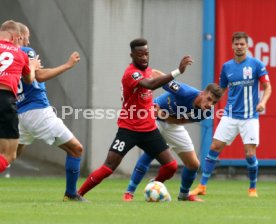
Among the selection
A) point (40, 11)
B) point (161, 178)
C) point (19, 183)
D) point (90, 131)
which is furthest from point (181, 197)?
point (40, 11)

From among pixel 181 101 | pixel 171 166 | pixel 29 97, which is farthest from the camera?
pixel 181 101

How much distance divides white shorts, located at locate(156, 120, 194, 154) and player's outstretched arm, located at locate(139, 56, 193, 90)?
1.25 metres

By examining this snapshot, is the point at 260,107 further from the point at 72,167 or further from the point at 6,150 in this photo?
the point at 6,150

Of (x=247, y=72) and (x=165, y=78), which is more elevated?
(x=165, y=78)

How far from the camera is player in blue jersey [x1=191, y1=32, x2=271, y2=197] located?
1504cm

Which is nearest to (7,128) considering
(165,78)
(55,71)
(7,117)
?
(7,117)

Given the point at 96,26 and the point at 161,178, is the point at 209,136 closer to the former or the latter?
the point at 96,26

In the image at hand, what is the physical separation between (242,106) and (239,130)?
0.35 m

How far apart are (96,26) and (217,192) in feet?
16.7

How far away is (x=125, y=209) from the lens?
1127cm

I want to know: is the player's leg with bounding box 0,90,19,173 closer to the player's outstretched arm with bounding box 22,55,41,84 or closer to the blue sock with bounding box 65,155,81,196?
the player's outstretched arm with bounding box 22,55,41,84

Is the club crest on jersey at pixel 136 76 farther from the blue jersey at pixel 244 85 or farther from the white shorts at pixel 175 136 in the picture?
the blue jersey at pixel 244 85

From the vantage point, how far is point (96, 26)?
19828mm

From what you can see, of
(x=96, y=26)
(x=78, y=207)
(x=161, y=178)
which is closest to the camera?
(x=78, y=207)
